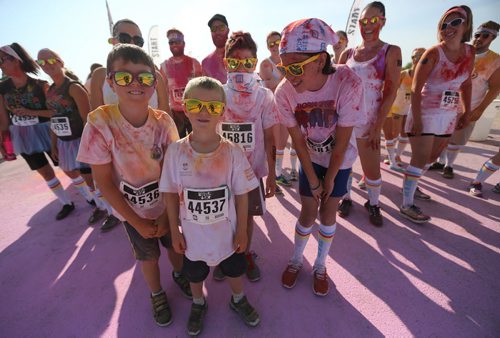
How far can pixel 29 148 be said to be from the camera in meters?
3.52

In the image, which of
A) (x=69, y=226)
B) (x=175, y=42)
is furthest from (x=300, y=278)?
(x=175, y=42)

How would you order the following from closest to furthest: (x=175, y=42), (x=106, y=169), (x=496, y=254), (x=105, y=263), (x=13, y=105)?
(x=106, y=169), (x=496, y=254), (x=105, y=263), (x=13, y=105), (x=175, y=42)

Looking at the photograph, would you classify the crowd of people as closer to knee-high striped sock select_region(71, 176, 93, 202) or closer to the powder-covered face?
the powder-covered face

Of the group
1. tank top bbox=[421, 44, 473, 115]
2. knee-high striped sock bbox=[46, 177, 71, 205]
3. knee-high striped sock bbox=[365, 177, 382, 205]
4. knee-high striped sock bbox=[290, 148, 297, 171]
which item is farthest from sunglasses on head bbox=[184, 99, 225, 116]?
knee-high striped sock bbox=[46, 177, 71, 205]

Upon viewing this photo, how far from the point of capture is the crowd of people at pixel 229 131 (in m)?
1.56

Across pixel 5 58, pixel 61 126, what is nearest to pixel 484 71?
pixel 61 126

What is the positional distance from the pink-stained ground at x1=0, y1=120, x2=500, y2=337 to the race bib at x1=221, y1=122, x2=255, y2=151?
1446mm

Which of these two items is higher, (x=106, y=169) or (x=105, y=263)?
(x=106, y=169)

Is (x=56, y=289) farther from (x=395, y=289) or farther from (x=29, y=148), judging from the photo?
(x=395, y=289)

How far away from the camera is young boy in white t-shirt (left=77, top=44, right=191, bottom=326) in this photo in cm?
147

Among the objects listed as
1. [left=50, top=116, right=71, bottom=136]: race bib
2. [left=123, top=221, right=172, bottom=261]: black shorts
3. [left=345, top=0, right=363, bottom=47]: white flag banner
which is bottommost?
[left=123, top=221, right=172, bottom=261]: black shorts

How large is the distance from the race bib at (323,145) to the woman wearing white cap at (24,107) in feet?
12.0

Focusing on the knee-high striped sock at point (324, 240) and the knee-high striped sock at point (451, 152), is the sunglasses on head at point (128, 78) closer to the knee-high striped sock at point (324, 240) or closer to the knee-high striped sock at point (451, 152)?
the knee-high striped sock at point (324, 240)

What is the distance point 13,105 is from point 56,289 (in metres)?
2.73
